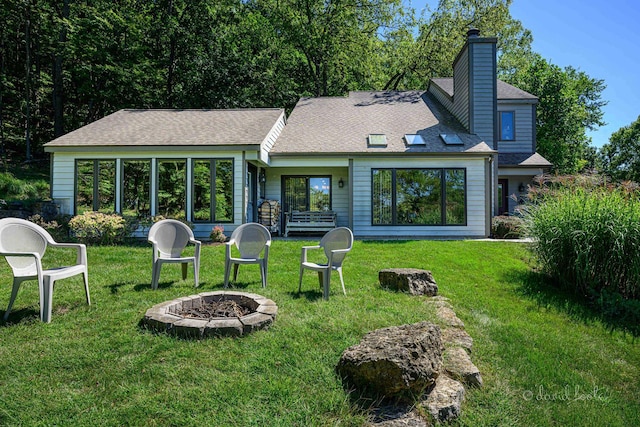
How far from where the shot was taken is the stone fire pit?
3.23 meters

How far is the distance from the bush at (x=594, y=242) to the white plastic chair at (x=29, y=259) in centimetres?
664

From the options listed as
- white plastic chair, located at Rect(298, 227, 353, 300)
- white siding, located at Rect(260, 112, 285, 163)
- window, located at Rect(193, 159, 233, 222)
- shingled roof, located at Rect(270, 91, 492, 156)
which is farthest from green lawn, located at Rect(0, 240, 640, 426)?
shingled roof, located at Rect(270, 91, 492, 156)

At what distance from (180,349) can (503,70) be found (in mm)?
26810

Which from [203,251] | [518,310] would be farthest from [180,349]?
[203,251]

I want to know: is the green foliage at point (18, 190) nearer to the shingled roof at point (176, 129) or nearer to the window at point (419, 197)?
the shingled roof at point (176, 129)

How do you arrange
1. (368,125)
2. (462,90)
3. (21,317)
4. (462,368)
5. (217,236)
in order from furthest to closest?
1. (462,90)
2. (368,125)
3. (217,236)
4. (21,317)
5. (462,368)

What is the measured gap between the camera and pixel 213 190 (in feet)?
34.2

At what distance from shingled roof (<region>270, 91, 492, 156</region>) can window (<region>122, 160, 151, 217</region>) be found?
3.73 metres

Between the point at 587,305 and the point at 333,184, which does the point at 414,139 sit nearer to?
the point at 333,184

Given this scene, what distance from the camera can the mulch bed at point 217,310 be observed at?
3.65 m

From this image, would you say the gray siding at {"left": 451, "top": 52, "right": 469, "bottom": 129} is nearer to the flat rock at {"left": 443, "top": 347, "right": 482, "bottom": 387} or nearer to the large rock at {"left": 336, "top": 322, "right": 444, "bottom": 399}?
the flat rock at {"left": 443, "top": 347, "right": 482, "bottom": 387}

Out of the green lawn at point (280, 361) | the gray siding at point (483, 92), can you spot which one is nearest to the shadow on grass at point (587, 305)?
the green lawn at point (280, 361)

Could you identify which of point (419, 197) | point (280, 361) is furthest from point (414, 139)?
point (280, 361)

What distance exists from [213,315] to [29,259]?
2311 mm
